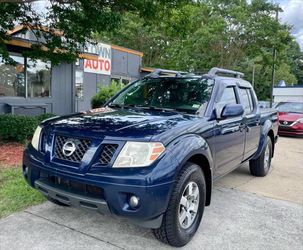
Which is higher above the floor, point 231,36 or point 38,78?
point 231,36

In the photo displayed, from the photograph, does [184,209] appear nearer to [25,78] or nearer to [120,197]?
[120,197]

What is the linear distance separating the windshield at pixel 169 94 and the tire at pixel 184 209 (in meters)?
0.91

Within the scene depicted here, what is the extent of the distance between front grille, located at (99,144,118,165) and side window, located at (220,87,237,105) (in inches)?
74.8

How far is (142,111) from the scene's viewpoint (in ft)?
12.5

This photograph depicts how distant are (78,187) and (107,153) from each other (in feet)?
1.41

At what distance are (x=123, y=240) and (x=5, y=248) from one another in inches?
43.5

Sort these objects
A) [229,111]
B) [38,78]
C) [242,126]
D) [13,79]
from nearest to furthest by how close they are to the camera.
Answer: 1. [229,111]
2. [242,126]
3. [13,79]
4. [38,78]

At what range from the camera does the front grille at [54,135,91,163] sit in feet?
9.29

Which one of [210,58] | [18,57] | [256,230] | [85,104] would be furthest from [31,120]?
[210,58]

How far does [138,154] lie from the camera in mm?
2688

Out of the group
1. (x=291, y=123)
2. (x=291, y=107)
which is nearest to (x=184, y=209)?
(x=291, y=123)

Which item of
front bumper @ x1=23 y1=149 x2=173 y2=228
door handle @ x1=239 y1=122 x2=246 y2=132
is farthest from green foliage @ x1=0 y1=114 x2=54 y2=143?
door handle @ x1=239 y1=122 x2=246 y2=132

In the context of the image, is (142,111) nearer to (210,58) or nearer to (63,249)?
(63,249)

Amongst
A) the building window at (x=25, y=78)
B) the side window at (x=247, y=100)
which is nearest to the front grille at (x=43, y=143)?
the side window at (x=247, y=100)
